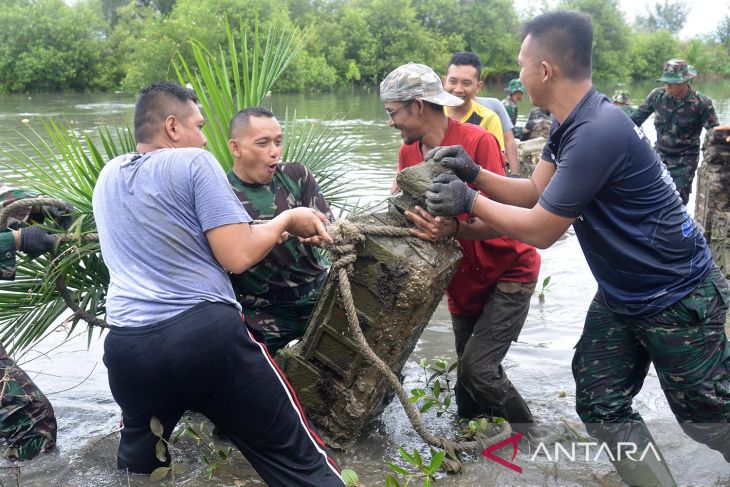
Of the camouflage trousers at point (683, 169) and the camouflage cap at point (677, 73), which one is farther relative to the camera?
the camouflage trousers at point (683, 169)

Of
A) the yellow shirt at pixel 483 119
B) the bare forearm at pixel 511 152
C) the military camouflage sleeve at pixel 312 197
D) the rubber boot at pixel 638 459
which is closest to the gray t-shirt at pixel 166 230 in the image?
the military camouflage sleeve at pixel 312 197

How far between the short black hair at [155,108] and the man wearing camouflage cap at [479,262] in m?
1.18

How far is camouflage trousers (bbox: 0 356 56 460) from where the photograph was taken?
3.60 meters

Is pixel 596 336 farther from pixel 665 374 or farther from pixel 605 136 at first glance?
pixel 605 136

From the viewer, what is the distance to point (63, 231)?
142 inches

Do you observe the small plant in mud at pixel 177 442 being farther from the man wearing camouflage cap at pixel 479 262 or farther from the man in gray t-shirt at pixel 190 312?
the man wearing camouflage cap at pixel 479 262

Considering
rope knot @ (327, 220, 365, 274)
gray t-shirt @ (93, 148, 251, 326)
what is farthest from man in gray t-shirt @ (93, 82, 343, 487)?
rope knot @ (327, 220, 365, 274)

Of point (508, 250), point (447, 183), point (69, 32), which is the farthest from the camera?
point (69, 32)

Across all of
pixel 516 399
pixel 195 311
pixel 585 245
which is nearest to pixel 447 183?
pixel 585 245

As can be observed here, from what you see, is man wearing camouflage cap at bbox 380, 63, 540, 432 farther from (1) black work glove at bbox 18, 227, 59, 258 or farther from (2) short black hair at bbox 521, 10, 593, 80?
(1) black work glove at bbox 18, 227, 59, 258

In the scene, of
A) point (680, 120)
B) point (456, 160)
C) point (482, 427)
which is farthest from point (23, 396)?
point (680, 120)

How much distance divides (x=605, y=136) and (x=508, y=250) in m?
1.09

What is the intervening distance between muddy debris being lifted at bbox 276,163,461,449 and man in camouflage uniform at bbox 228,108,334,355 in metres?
0.30

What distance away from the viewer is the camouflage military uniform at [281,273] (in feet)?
11.7
